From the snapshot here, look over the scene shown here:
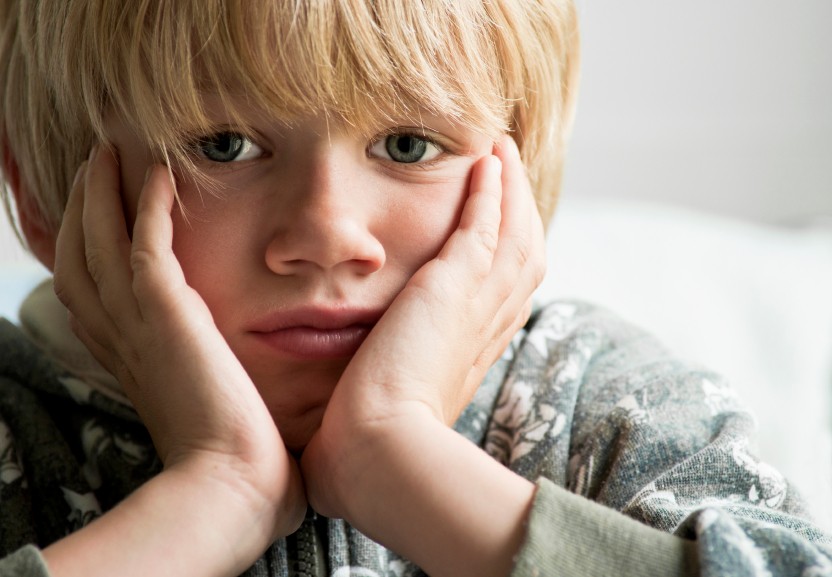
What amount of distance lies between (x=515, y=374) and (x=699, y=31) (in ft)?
4.06

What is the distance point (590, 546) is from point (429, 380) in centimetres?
16

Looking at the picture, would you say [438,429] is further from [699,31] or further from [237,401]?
[699,31]

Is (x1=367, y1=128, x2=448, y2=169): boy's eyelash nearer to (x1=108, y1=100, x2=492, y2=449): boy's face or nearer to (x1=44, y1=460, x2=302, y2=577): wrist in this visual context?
(x1=108, y1=100, x2=492, y2=449): boy's face

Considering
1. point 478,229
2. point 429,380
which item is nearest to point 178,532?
point 429,380

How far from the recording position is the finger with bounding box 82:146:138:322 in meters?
0.72

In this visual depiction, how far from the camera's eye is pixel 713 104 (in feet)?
6.22

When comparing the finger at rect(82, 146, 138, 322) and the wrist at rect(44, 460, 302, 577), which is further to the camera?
the finger at rect(82, 146, 138, 322)

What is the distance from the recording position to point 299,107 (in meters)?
0.66

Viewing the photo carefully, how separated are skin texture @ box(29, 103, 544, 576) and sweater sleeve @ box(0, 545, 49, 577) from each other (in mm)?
10

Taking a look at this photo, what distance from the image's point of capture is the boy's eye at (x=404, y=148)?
2.37 ft

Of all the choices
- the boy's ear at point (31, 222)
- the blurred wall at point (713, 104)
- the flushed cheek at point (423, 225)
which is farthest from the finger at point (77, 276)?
the blurred wall at point (713, 104)

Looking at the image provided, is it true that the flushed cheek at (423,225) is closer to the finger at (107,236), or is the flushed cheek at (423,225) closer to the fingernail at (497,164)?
the fingernail at (497,164)


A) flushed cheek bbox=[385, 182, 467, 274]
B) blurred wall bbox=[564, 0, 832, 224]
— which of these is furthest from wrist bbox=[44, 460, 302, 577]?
blurred wall bbox=[564, 0, 832, 224]

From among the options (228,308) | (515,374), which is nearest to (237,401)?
(228,308)
